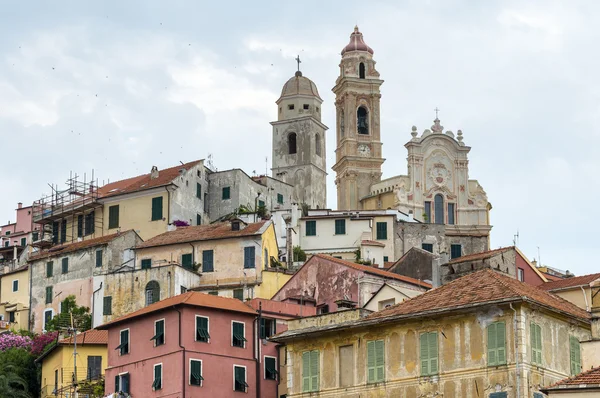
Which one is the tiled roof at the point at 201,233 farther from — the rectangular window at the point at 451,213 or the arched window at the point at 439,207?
the rectangular window at the point at 451,213

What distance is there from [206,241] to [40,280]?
42.1 feet

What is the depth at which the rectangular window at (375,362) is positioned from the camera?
45.9 metres

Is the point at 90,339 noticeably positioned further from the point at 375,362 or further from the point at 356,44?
the point at 356,44

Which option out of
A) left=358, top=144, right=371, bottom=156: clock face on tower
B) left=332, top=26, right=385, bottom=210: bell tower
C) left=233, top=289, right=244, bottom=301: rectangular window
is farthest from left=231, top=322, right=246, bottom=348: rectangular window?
left=358, top=144, right=371, bottom=156: clock face on tower

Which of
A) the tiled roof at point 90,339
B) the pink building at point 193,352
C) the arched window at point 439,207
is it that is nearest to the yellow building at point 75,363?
the tiled roof at point 90,339

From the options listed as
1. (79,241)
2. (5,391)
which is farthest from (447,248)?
(5,391)

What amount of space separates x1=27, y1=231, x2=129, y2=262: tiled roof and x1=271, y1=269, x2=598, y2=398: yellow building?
37.5m

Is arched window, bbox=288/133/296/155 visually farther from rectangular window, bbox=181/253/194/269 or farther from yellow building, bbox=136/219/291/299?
rectangular window, bbox=181/253/194/269

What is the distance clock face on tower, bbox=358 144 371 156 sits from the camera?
114500 millimetres

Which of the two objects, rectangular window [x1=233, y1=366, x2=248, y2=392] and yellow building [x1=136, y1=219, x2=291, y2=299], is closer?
rectangular window [x1=233, y1=366, x2=248, y2=392]

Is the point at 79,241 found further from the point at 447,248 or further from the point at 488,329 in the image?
the point at 488,329

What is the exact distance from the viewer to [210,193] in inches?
3708

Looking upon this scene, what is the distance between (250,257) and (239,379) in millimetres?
19422

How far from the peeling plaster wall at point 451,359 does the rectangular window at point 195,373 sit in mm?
11291
